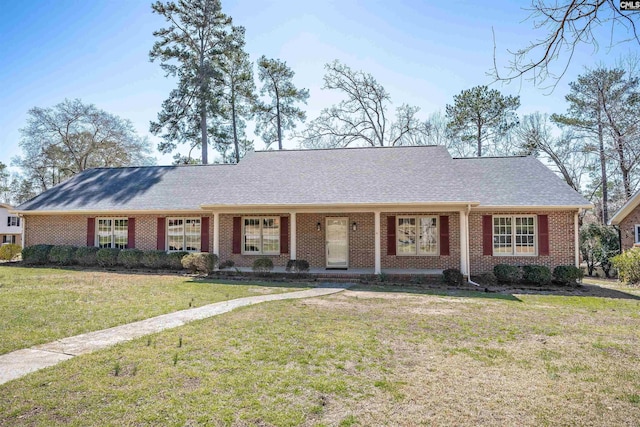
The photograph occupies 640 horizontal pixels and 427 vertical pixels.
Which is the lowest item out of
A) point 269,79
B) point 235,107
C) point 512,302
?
point 512,302

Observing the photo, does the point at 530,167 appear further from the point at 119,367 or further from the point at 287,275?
the point at 119,367

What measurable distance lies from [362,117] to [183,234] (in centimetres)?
2030

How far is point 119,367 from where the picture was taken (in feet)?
14.8

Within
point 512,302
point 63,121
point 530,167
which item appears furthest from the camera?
point 63,121

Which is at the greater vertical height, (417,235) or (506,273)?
(417,235)

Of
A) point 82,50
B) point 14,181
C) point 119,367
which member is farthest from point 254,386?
point 14,181

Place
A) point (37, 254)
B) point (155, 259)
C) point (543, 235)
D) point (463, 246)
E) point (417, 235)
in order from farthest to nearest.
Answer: point (37, 254)
point (155, 259)
point (417, 235)
point (543, 235)
point (463, 246)

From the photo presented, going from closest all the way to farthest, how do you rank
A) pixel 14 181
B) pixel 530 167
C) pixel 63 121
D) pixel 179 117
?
pixel 530 167
pixel 179 117
pixel 63 121
pixel 14 181

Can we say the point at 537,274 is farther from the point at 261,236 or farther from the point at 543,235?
the point at 261,236

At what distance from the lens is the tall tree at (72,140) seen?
3488 centimetres

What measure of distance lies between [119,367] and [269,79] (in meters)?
31.6

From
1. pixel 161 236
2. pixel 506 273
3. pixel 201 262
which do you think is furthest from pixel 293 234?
pixel 506 273

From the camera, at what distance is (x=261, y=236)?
15.2 metres

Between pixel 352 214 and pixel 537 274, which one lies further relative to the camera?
pixel 352 214
